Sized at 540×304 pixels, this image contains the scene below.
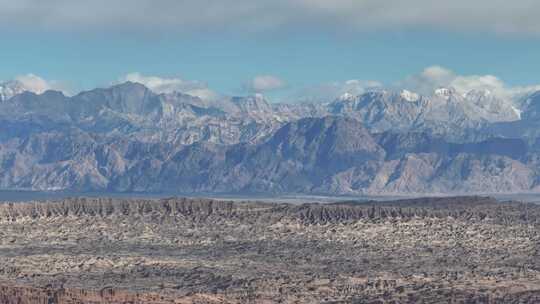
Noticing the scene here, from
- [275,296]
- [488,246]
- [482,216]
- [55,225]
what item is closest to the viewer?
[275,296]

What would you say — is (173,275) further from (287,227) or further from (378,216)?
(378,216)

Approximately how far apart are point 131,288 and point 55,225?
231 ft

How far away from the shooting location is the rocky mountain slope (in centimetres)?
10931

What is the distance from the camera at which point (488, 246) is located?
529 ft

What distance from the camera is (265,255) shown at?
→ 495 ft

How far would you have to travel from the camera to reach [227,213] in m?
197

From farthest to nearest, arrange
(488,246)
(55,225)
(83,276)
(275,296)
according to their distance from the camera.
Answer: (55,225)
(488,246)
(83,276)
(275,296)

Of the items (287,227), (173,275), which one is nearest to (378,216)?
(287,227)

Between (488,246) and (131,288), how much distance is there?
65341 millimetres

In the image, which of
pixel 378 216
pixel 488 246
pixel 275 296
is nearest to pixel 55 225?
pixel 378 216

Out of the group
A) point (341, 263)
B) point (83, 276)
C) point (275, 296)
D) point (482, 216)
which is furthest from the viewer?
point (482, 216)

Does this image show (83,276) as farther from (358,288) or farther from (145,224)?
(145,224)

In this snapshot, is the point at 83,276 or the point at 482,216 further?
the point at 482,216

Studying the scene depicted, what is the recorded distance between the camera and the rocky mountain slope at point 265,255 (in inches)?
4304
